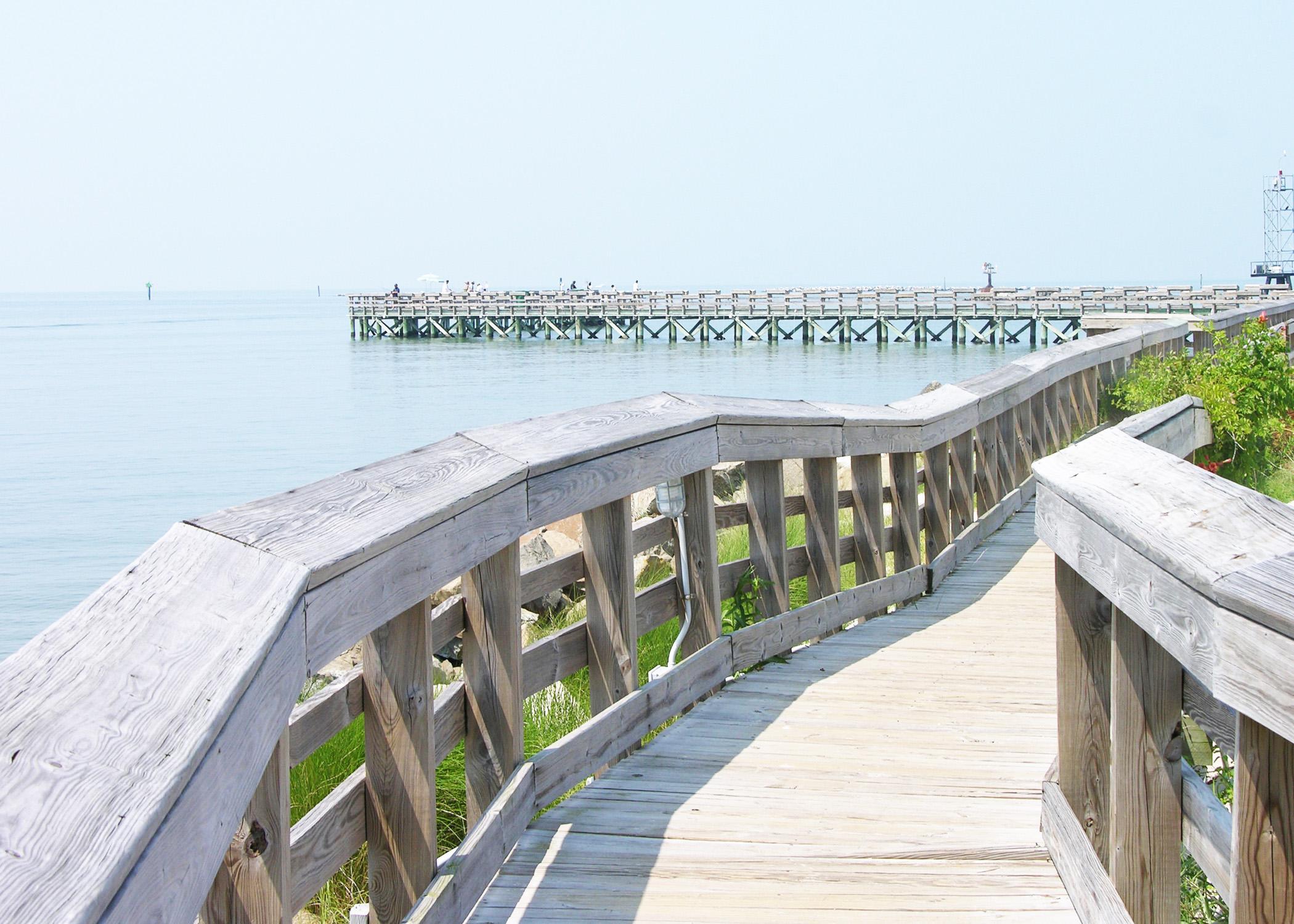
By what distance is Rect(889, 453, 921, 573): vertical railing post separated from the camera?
7.03m

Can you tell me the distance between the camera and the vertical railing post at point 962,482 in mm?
8031

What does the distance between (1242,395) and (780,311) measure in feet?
191

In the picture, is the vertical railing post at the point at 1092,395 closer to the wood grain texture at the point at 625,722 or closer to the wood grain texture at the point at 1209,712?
the wood grain texture at the point at 625,722

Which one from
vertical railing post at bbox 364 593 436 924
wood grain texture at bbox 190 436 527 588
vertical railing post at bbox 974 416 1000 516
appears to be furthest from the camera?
vertical railing post at bbox 974 416 1000 516

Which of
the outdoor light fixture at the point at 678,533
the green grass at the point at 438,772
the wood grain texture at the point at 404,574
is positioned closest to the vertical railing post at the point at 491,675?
the wood grain texture at the point at 404,574

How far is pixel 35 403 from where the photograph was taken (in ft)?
155

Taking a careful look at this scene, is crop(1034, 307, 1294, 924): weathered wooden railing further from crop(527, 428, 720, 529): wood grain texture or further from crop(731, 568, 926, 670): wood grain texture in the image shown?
crop(731, 568, 926, 670): wood grain texture

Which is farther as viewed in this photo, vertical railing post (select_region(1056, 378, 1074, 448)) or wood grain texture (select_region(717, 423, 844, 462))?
vertical railing post (select_region(1056, 378, 1074, 448))

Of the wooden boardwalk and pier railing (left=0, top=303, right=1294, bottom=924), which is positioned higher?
pier railing (left=0, top=303, right=1294, bottom=924)

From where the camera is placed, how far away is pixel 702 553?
16.5ft

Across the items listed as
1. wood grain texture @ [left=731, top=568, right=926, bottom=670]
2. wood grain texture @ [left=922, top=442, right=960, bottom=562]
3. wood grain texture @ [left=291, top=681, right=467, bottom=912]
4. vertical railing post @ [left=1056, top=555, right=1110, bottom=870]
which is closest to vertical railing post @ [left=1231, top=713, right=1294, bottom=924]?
vertical railing post @ [left=1056, top=555, right=1110, bottom=870]

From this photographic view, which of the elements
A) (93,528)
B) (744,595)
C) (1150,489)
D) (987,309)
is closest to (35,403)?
(93,528)

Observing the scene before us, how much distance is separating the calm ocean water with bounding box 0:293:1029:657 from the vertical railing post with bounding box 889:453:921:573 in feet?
44.7

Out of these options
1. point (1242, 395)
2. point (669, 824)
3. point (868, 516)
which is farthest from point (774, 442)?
point (1242, 395)
